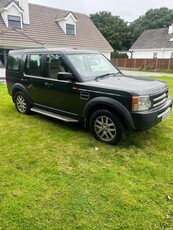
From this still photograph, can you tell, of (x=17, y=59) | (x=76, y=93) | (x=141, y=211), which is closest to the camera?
(x=141, y=211)

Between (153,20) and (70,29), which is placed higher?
(153,20)

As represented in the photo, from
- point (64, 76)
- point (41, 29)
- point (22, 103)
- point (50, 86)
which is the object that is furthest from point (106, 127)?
point (41, 29)

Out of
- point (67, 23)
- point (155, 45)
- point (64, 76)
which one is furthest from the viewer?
point (155, 45)

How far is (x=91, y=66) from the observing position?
15.6 ft

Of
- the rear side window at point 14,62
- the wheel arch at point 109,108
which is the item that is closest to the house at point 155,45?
the rear side window at point 14,62

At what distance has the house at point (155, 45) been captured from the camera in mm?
33938

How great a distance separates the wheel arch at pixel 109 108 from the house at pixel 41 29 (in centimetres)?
1312

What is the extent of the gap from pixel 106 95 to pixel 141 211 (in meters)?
2.11

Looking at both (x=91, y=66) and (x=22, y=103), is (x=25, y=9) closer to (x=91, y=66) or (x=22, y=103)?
(x=22, y=103)

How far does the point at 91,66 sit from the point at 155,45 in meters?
34.4

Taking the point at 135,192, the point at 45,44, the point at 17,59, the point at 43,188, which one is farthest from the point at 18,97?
the point at 45,44

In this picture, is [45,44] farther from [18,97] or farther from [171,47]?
[171,47]

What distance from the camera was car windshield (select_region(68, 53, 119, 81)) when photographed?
446cm

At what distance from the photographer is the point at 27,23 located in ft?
59.9
